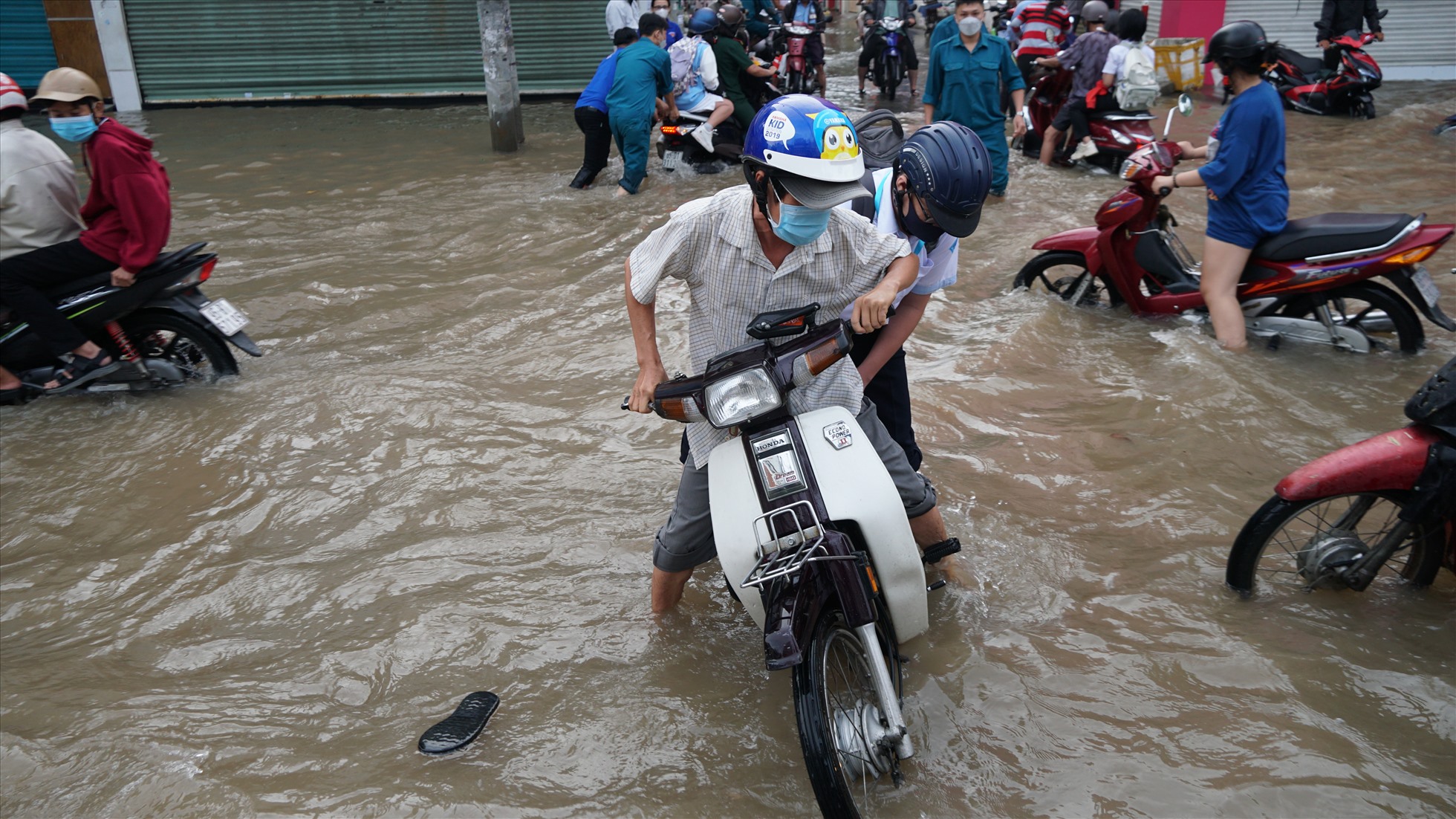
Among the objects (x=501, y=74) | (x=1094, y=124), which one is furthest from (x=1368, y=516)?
(x=501, y=74)

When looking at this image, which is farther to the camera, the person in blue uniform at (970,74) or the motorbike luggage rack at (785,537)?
the person in blue uniform at (970,74)

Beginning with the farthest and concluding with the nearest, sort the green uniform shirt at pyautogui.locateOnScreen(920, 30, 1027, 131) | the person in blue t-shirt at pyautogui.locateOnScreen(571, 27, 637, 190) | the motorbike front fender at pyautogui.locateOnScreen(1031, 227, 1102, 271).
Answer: the person in blue t-shirt at pyautogui.locateOnScreen(571, 27, 637, 190) → the green uniform shirt at pyautogui.locateOnScreen(920, 30, 1027, 131) → the motorbike front fender at pyautogui.locateOnScreen(1031, 227, 1102, 271)

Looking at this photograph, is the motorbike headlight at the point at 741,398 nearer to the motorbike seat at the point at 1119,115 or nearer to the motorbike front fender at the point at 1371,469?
the motorbike front fender at the point at 1371,469

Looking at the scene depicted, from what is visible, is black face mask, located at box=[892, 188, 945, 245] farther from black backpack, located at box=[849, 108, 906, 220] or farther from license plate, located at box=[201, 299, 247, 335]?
license plate, located at box=[201, 299, 247, 335]

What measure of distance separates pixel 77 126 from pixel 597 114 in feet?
16.6

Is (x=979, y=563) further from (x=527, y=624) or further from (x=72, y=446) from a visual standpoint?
(x=72, y=446)

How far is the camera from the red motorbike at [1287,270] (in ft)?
16.0

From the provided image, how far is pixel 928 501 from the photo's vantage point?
10.9 feet

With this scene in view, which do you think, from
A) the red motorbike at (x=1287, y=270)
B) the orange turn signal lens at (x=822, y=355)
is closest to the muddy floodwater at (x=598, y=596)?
the red motorbike at (x=1287, y=270)

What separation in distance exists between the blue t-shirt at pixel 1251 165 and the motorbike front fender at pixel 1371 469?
2.22 meters

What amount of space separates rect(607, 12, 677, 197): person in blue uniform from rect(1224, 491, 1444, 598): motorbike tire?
696cm

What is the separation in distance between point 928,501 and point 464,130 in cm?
1105

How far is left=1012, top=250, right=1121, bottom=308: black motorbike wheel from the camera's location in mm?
6066

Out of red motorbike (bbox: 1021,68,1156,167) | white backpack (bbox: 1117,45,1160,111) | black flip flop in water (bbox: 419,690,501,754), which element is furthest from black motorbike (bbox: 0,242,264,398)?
white backpack (bbox: 1117,45,1160,111)
